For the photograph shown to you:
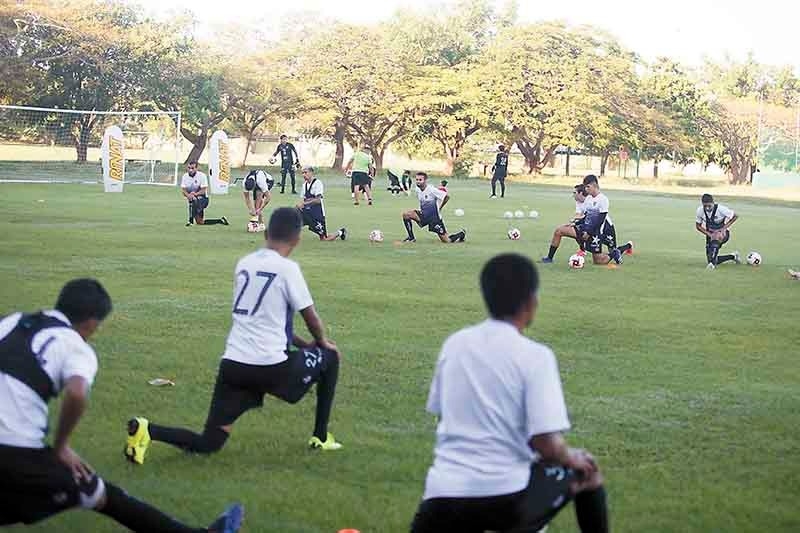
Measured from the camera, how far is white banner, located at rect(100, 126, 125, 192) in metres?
35.9

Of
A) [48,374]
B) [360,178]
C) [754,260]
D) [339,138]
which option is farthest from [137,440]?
[339,138]

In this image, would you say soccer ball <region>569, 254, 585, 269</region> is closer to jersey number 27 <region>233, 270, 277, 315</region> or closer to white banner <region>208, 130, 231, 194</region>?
jersey number 27 <region>233, 270, 277, 315</region>

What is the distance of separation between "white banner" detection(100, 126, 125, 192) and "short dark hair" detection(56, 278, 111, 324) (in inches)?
1268

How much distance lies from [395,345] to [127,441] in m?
4.22

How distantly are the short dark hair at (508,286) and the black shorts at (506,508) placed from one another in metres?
0.60

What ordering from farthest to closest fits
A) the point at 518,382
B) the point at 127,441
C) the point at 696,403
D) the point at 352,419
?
the point at 696,403, the point at 352,419, the point at 127,441, the point at 518,382

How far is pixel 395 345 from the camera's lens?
10.7 m

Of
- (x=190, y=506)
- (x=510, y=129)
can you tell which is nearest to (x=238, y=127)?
(x=510, y=129)

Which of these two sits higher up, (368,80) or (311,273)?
(368,80)

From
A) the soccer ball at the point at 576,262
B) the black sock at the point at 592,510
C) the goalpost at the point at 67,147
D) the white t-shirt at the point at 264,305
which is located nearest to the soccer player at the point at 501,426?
the black sock at the point at 592,510

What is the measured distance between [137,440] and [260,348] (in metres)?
0.91

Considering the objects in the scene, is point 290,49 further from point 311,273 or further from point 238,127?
point 311,273

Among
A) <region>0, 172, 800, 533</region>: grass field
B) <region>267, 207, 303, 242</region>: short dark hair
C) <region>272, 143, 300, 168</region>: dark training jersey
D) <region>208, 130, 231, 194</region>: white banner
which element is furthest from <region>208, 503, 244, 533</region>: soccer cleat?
<region>208, 130, 231, 194</region>: white banner

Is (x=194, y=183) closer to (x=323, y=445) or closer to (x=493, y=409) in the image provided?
(x=323, y=445)
